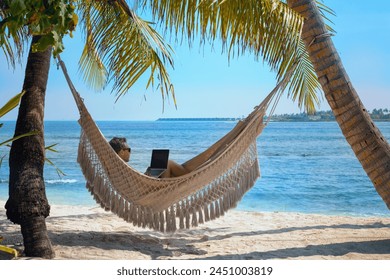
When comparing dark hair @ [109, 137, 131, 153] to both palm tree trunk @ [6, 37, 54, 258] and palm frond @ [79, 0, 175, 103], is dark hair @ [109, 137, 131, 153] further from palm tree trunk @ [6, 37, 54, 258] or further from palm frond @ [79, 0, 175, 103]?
palm tree trunk @ [6, 37, 54, 258]

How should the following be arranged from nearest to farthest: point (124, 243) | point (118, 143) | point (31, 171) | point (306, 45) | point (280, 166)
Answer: point (31, 171) < point (306, 45) < point (124, 243) < point (118, 143) < point (280, 166)

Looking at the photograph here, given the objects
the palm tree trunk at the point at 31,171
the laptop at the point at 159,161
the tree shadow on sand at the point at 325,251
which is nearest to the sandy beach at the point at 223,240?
the tree shadow on sand at the point at 325,251

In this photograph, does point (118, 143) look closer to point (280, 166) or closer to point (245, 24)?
point (245, 24)

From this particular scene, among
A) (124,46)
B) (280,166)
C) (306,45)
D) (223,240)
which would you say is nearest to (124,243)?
(223,240)

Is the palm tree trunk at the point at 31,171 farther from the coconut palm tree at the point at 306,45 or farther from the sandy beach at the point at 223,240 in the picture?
the coconut palm tree at the point at 306,45

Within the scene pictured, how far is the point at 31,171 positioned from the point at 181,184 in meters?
0.65

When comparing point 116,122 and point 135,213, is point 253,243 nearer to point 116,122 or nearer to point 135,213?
point 135,213

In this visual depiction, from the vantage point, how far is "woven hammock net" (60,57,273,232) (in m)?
2.36

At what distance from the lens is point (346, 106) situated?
2.37m

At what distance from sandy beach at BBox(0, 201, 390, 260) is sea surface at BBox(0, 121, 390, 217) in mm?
2433

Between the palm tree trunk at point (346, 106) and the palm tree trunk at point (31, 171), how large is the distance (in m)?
1.24

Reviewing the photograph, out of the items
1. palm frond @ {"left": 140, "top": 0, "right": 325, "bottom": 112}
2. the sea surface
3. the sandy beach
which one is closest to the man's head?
the sandy beach

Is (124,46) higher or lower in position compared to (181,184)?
higher
